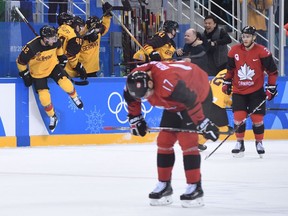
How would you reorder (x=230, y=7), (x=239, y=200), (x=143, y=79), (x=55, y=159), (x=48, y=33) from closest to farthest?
(x=143, y=79) → (x=239, y=200) → (x=55, y=159) → (x=48, y=33) → (x=230, y=7)

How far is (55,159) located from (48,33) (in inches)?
Answer: 89.7

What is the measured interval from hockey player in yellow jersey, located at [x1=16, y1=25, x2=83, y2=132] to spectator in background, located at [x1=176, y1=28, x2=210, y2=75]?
5.85 ft

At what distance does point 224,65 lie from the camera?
14.3 m

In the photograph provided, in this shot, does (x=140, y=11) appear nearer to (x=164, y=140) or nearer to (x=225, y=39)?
(x=225, y=39)

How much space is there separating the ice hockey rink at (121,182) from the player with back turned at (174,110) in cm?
19

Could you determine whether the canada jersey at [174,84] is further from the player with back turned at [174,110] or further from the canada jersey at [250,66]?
the canada jersey at [250,66]

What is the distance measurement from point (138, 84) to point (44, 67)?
20.6 feet

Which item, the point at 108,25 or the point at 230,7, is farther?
the point at 230,7

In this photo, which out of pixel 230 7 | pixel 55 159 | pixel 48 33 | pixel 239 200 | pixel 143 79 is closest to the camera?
pixel 143 79

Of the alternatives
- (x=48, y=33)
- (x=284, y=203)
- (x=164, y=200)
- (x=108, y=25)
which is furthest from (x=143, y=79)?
(x=108, y=25)

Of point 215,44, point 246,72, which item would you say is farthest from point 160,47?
point 246,72

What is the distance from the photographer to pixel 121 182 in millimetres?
8891

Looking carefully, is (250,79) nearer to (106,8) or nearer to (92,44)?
(92,44)

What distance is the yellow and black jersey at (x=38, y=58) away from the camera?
12898 mm
